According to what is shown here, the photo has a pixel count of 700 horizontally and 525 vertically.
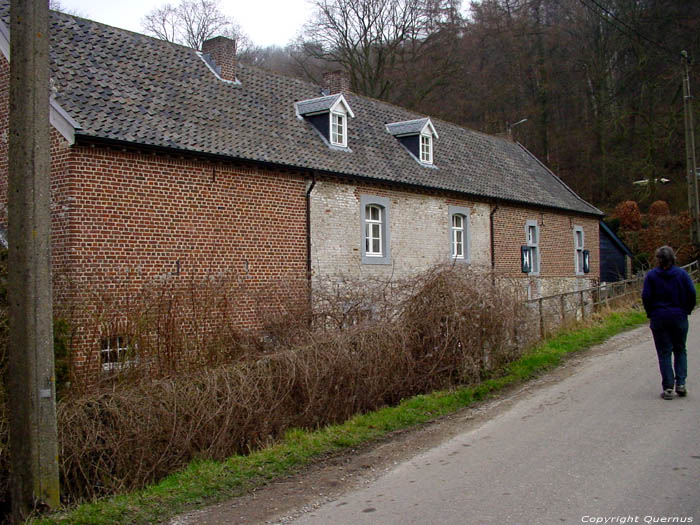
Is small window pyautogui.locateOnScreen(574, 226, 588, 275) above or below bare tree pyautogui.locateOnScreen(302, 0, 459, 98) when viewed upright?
below

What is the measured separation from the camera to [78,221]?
480 inches

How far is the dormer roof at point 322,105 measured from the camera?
59.9 feet

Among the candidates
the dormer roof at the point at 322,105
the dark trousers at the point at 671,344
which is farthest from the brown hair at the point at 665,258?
the dormer roof at the point at 322,105

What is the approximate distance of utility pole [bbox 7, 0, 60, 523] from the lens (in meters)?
5.73

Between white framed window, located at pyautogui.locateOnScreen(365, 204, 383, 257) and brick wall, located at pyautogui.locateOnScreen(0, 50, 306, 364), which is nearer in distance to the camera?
brick wall, located at pyautogui.locateOnScreen(0, 50, 306, 364)

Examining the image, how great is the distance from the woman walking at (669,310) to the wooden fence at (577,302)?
11.9 feet

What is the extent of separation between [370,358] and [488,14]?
120ft

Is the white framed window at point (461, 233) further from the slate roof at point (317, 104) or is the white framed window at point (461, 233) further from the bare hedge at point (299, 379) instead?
the bare hedge at point (299, 379)


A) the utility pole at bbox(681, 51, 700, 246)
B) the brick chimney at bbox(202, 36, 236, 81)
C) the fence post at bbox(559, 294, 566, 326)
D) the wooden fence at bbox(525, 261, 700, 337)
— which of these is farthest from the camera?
the utility pole at bbox(681, 51, 700, 246)

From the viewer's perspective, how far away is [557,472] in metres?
5.85

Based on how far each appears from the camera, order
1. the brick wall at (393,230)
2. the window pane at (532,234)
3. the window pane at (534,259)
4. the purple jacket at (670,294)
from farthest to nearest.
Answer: the window pane at (534,259) → the window pane at (532,234) → the brick wall at (393,230) → the purple jacket at (670,294)

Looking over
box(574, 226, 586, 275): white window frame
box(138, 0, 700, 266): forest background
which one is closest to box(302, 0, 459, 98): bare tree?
box(138, 0, 700, 266): forest background

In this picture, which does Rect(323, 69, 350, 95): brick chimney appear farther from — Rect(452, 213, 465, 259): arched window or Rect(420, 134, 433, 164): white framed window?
Rect(452, 213, 465, 259): arched window

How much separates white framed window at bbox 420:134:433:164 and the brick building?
0.08m
